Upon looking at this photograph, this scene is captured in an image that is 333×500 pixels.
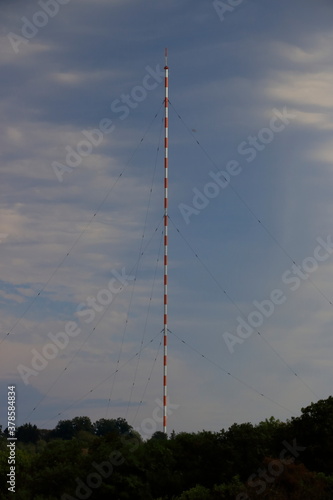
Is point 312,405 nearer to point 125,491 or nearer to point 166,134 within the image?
point 125,491

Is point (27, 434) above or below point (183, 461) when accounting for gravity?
above

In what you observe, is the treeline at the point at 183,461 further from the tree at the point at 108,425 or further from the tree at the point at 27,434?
the tree at the point at 27,434

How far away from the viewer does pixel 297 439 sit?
26.2m

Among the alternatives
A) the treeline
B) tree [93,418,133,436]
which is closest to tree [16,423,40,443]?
tree [93,418,133,436]

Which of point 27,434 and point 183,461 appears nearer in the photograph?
point 183,461

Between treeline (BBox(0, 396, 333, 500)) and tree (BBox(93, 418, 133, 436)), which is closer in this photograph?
treeline (BBox(0, 396, 333, 500))

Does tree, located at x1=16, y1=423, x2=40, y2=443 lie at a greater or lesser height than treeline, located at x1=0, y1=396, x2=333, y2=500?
greater

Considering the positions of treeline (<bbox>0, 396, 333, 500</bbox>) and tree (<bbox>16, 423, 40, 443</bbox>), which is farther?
tree (<bbox>16, 423, 40, 443</bbox>)

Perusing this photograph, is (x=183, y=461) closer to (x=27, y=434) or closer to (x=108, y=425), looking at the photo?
(x=108, y=425)

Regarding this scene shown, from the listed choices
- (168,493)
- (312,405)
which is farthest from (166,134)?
(168,493)

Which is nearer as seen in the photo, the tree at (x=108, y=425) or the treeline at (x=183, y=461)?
the treeline at (x=183, y=461)

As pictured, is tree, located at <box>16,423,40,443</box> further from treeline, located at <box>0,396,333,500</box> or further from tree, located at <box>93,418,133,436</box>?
treeline, located at <box>0,396,333,500</box>

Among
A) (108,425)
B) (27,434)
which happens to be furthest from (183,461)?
(27,434)

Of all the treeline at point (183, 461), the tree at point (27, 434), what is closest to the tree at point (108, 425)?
the tree at point (27, 434)
